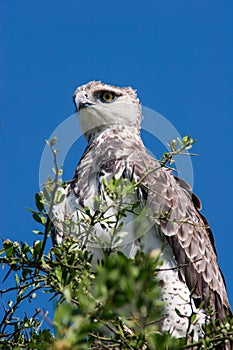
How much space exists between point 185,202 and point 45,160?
224cm

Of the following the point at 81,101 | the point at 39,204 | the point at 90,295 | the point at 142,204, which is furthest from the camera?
the point at 81,101

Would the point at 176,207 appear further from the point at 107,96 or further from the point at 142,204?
the point at 107,96

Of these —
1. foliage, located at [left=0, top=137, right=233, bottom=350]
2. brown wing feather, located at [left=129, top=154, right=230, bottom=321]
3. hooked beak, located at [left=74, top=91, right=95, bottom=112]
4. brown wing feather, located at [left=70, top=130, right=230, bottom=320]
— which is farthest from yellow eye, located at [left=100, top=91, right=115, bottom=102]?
foliage, located at [left=0, top=137, right=233, bottom=350]

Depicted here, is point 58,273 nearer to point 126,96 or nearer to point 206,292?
point 206,292

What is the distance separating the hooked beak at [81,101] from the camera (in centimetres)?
761

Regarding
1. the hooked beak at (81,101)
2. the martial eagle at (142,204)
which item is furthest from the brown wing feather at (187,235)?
the hooked beak at (81,101)

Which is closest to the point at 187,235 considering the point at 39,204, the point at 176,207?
the point at 176,207

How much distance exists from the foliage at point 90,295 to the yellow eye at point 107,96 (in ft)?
10.0

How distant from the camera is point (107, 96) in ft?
25.9

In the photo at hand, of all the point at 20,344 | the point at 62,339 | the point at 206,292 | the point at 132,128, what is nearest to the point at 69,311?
the point at 62,339

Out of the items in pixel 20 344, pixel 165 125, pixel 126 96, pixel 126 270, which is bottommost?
pixel 126 270

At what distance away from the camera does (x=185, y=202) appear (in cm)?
734

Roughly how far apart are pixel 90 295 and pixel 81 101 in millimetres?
4135

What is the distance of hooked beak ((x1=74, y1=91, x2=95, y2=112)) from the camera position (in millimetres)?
7605
